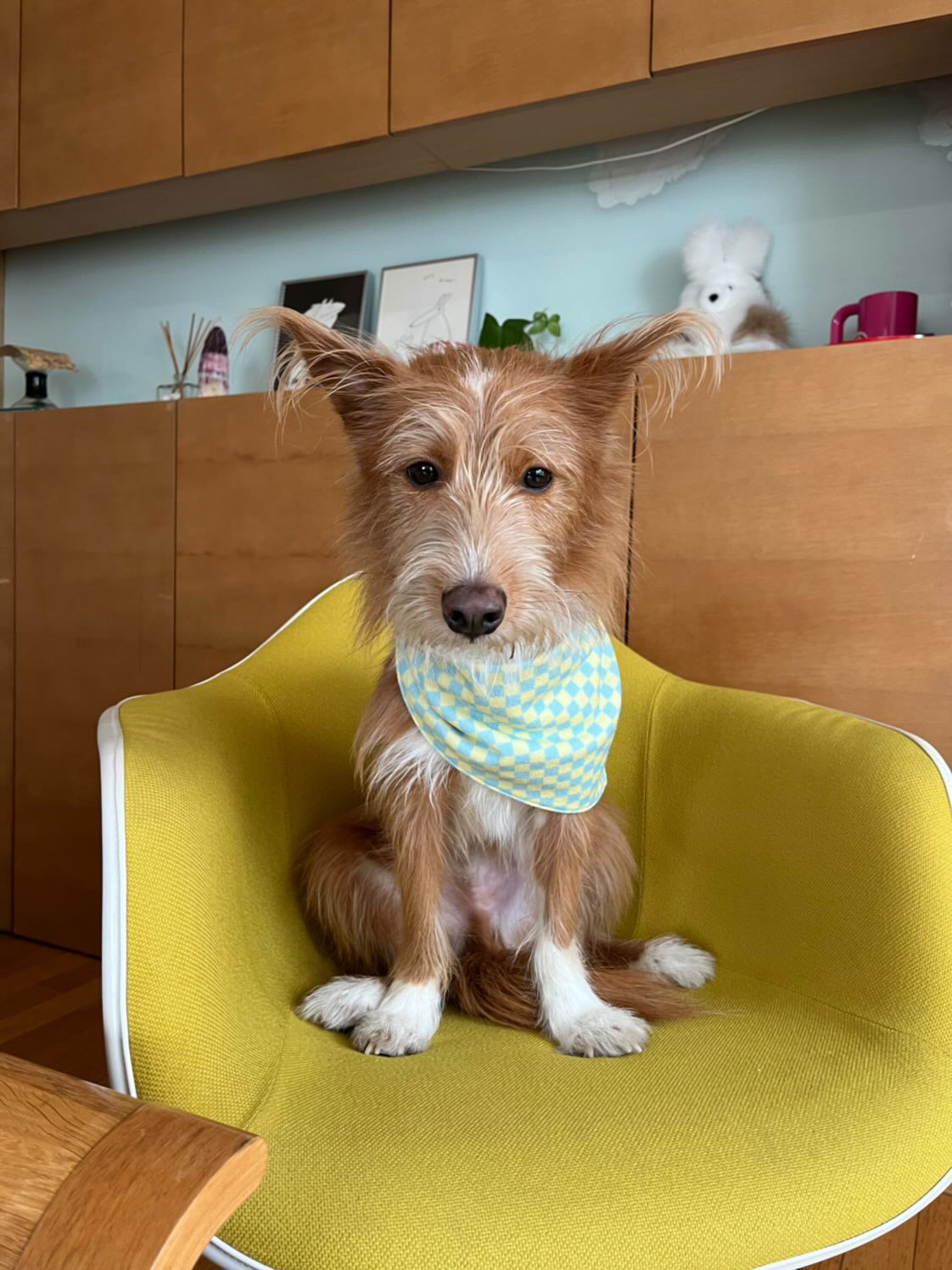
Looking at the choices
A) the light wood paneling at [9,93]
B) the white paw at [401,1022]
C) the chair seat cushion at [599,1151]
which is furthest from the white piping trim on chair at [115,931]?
the light wood paneling at [9,93]

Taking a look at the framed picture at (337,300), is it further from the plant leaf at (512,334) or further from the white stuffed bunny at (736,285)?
the white stuffed bunny at (736,285)

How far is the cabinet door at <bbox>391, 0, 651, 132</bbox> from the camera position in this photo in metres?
1.98

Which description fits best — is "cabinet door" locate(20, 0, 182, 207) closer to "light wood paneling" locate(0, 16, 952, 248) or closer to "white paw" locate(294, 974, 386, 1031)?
"light wood paneling" locate(0, 16, 952, 248)

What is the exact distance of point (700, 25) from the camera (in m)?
1.89

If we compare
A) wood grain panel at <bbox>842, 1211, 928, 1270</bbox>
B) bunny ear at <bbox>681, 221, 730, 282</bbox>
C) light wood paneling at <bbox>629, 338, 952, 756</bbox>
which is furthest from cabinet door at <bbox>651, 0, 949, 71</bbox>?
wood grain panel at <bbox>842, 1211, 928, 1270</bbox>

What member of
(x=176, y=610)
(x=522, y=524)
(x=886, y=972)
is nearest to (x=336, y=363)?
(x=522, y=524)

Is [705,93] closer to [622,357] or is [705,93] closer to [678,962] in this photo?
[622,357]

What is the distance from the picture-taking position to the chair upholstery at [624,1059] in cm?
80

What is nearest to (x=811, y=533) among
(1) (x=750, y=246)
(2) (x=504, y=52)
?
(1) (x=750, y=246)

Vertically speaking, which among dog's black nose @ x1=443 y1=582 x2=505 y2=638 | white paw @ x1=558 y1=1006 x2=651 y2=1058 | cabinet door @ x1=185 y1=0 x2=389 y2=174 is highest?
cabinet door @ x1=185 y1=0 x2=389 y2=174

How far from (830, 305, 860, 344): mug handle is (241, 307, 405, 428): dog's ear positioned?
1.27 m

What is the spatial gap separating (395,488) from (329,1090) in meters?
0.70

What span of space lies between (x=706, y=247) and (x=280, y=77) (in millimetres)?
1180

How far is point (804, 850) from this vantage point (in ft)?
4.13
